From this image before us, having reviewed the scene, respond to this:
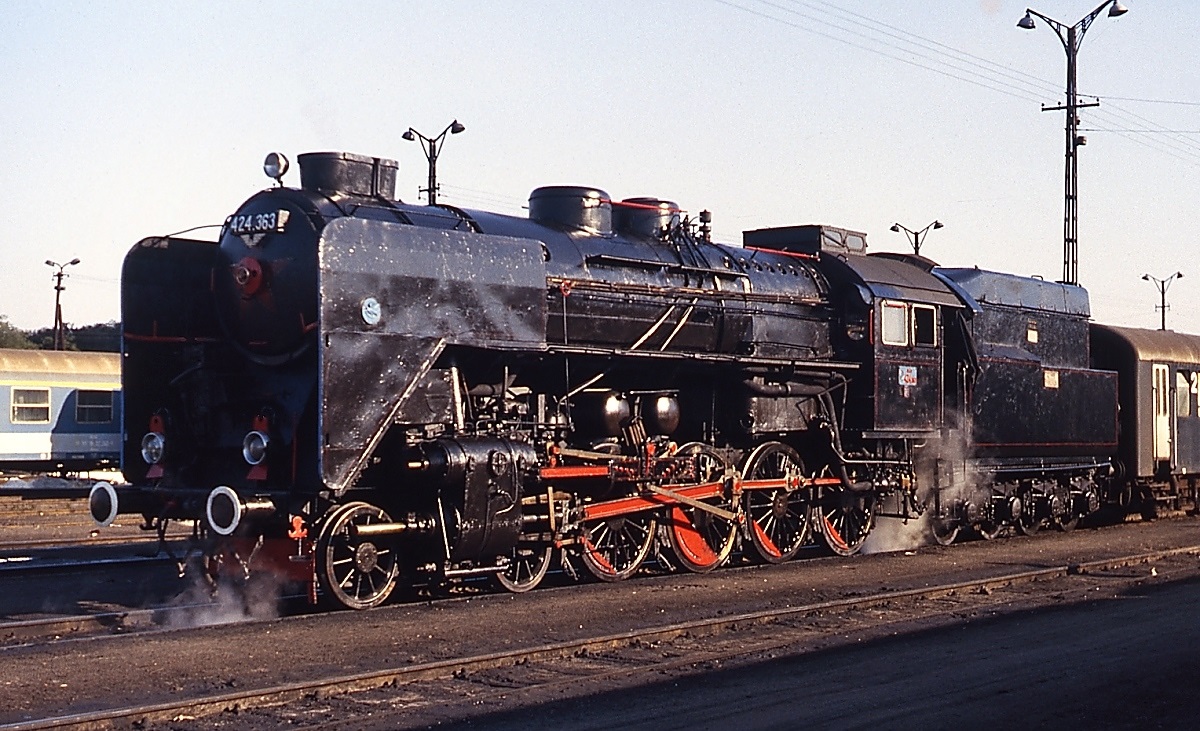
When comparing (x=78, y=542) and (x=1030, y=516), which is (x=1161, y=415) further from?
(x=78, y=542)

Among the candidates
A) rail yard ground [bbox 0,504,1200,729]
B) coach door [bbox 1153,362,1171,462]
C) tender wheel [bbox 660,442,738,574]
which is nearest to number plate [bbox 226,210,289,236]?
rail yard ground [bbox 0,504,1200,729]

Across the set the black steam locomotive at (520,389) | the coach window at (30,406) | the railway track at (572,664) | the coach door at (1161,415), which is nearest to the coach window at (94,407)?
the coach window at (30,406)

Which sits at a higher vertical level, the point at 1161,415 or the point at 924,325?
the point at 924,325

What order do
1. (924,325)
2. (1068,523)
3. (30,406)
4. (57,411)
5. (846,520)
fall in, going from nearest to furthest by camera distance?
(846,520), (924,325), (1068,523), (30,406), (57,411)

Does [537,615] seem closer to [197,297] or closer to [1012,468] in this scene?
[197,297]

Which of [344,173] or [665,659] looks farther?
[344,173]

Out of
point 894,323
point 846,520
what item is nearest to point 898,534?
point 846,520

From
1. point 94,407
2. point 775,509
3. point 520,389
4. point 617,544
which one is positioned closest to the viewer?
point 520,389

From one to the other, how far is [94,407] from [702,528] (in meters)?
19.3

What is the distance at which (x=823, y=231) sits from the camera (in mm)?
17156

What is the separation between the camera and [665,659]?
9.21m

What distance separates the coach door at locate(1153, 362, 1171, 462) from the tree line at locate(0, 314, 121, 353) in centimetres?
5271

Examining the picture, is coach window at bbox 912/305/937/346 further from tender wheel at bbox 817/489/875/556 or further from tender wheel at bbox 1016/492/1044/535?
tender wheel at bbox 1016/492/1044/535

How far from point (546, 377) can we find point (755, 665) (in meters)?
4.72
